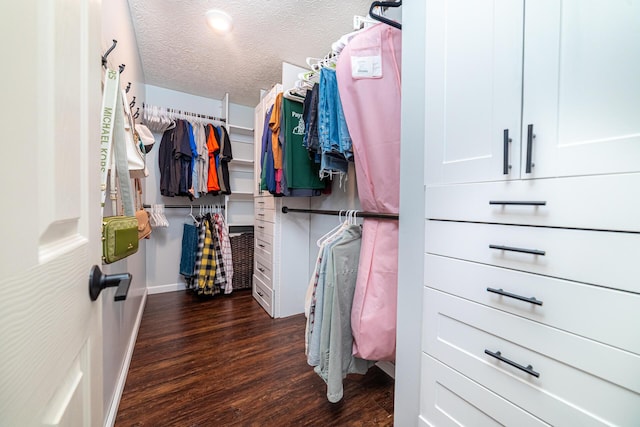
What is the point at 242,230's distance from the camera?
3105 millimetres

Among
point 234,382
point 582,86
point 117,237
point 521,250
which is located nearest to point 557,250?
point 521,250

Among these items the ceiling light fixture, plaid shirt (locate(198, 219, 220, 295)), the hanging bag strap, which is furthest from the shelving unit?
the hanging bag strap

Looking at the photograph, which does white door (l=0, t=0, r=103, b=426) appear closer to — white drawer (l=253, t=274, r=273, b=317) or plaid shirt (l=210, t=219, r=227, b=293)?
white drawer (l=253, t=274, r=273, b=317)

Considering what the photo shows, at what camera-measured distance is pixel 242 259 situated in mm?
2941

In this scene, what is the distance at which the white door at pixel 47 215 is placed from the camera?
27 cm

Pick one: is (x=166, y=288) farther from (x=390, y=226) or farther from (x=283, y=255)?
(x=390, y=226)

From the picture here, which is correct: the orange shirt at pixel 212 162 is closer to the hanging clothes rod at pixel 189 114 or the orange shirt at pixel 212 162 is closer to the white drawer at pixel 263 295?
the hanging clothes rod at pixel 189 114

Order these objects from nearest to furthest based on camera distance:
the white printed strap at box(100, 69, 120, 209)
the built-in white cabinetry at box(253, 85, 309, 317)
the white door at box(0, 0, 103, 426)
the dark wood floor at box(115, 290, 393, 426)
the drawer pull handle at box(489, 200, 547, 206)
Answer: the white door at box(0, 0, 103, 426)
the drawer pull handle at box(489, 200, 547, 206)
the white printed strap at box(100, 69, 120, 209)
the dark wood floor at box(115, 290, 393, 426)
the built-in white cabinetry at box(253, 85, 309, 317)

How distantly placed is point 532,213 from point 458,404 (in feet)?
2.08

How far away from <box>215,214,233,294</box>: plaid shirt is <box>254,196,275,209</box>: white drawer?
500 millimetres

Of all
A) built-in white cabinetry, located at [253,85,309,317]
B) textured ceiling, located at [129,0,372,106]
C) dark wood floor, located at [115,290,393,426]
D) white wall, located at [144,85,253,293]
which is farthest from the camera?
white wall, located at [144,85,253,293]

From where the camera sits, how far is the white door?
0.27 metres

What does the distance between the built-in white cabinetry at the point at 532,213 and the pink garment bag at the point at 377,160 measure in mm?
278

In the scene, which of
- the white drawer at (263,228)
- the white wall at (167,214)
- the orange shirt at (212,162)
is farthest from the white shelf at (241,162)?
the white drawer at (263,228)
